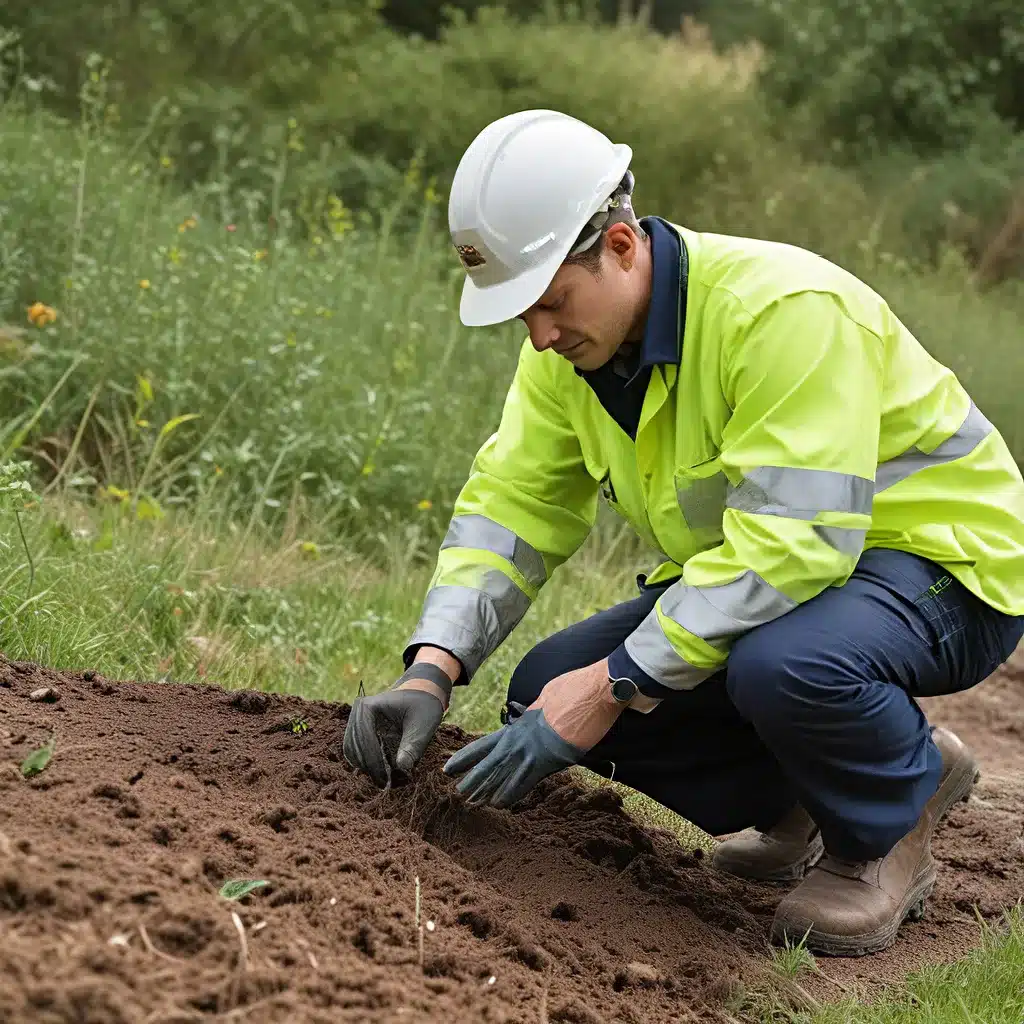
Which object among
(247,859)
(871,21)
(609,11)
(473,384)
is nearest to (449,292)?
(473,384)

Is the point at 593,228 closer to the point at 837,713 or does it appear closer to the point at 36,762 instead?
the point at 837,713

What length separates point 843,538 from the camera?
2.73 metres

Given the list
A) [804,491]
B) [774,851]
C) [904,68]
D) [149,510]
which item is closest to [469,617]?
[804,491]

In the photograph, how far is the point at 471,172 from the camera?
2.78 meters

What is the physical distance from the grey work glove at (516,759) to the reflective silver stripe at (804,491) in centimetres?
64

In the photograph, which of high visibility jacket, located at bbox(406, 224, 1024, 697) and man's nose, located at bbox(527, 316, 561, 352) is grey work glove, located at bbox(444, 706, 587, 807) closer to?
high visibility jacket, located at bbox(406, 224, 1024, 697)

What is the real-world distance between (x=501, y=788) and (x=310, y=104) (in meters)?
9.45

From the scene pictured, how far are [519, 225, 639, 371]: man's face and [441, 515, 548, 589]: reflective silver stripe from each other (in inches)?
21.8

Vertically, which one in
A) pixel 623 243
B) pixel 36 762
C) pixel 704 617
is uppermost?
pixel 623 243

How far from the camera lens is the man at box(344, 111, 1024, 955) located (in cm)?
274

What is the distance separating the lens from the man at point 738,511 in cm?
274

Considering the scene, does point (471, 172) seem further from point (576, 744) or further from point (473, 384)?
point (473, 384)

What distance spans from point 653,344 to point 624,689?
0.71 m

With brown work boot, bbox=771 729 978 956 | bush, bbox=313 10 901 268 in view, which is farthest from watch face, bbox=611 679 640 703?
bush, bbox=313 10 901 268
